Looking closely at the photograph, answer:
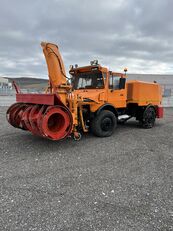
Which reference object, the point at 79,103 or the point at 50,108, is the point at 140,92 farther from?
the point at 50,108

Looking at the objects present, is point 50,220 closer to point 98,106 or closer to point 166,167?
point 166,167

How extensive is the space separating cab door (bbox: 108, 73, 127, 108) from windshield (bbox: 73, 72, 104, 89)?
392mm

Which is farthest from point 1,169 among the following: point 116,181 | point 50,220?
point 116,181

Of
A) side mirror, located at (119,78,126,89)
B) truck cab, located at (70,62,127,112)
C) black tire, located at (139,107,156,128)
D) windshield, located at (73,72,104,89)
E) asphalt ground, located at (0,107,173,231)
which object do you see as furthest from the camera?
black tire, located at (139,107,156,128)

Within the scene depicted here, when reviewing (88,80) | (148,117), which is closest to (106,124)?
(88,80)

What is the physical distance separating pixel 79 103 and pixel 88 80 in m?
1.54

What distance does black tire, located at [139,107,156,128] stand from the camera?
27.5 feet

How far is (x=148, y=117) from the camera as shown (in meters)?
8.53

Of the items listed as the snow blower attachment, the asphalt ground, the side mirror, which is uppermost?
the side mirror

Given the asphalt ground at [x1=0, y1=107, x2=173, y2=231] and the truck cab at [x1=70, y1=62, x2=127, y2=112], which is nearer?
the asphalt ground at [x1=0, y1=107, x2=173, y2=231]

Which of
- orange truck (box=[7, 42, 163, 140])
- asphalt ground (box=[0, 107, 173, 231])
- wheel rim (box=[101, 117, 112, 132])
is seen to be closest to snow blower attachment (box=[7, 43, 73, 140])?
orange truck (box=[7, 42, 163, 140])

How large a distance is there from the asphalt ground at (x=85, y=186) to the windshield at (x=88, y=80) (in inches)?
85.4

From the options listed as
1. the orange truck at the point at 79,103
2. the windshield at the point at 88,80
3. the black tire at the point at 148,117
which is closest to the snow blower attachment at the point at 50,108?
the orange truck at the point at 79,103

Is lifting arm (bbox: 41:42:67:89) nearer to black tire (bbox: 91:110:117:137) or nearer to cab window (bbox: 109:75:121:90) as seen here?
black tire (bbox: 91:110:117:137)
